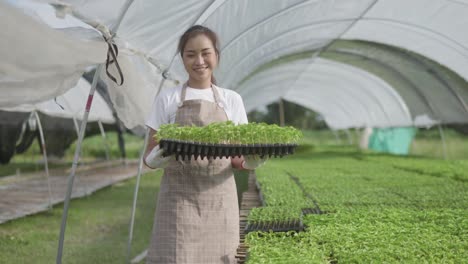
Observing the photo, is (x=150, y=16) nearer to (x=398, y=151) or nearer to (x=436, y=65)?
(x=436, y=65)

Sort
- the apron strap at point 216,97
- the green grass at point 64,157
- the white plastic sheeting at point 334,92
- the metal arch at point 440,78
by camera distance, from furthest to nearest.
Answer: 1. the green grass at point 64,157
2. the white plastic sheeting at point 334,92
3. the metal arch at point 440,78
4. the apron strap at point 216,97

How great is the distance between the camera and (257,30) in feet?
35.2

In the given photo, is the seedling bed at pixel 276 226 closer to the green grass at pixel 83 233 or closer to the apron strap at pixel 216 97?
the apron strap at pixel 216 97

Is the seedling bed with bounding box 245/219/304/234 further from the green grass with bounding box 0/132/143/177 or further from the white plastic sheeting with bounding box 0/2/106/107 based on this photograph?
the green grass with bounding box 0/132/143/177

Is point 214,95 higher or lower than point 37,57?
lower

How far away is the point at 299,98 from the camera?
30.5 m

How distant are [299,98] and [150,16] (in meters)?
25.4

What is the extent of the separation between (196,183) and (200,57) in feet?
2.39

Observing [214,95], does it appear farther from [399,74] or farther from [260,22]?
[399,74]

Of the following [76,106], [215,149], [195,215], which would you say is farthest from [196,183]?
[76,106]

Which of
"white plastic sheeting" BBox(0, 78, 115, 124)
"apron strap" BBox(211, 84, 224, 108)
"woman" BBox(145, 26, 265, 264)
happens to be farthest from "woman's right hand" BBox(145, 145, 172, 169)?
"white plastic sheeting" BBox(0, 78, 115, 124)


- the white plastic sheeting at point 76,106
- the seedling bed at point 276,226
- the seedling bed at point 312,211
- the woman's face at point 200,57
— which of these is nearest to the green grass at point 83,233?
the white plastic sheeting at point 76,106

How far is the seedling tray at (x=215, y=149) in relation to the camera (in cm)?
301

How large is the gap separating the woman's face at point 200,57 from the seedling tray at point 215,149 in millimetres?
488
